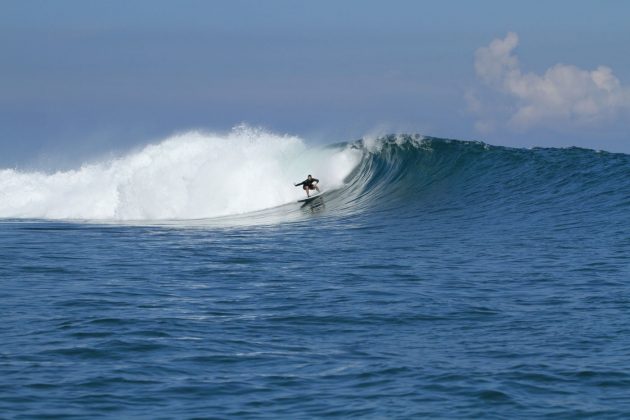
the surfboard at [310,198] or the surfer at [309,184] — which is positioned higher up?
the surfer at [309,184]

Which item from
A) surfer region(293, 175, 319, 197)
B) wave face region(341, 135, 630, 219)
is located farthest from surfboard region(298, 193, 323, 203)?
wave face region(341, 135, 630, 219)

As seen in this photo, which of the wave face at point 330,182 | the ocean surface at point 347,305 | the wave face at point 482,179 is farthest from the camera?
the wave face at point 330,182

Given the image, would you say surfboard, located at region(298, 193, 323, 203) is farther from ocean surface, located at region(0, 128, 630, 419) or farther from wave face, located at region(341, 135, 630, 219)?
wave face, located at region(341, 135, 630, 219)

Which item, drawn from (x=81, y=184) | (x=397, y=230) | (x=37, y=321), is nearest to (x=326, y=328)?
(x=37, y=321)

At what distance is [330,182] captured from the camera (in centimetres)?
3072

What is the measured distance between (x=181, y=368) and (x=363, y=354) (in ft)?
6.21

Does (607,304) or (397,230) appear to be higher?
(397,230)

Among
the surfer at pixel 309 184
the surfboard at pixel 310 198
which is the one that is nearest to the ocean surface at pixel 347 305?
the surfboard at pixel 310 198

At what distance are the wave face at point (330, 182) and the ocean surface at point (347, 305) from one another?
169 millimetres

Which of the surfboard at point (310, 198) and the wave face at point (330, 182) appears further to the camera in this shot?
the surfboard at point (310, 198)

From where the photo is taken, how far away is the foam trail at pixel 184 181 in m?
29.2

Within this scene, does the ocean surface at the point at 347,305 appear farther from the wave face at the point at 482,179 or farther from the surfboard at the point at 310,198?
the surfboard at the point at 310,198

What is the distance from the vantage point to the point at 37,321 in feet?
35.9

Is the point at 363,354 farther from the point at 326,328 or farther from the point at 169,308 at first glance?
the point at 169,308
